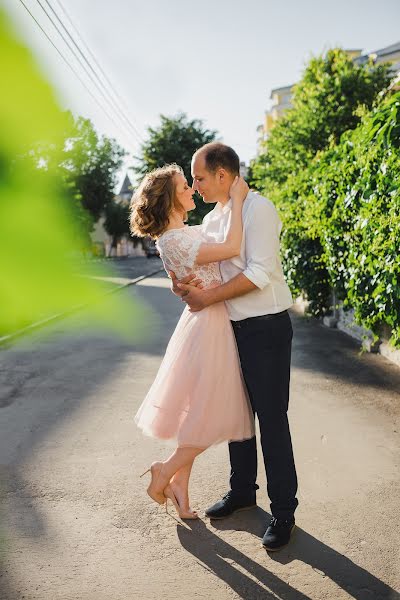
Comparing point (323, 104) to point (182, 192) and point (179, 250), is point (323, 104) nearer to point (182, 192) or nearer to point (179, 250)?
point (182, 192)

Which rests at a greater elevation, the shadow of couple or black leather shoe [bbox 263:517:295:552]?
black leather shoe [bbox 263:517:295:552]

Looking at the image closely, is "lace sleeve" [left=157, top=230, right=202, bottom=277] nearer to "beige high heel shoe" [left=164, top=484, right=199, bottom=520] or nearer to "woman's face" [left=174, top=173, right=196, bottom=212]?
"woman's face" [left=174, top=173, right=196, bottom=212]

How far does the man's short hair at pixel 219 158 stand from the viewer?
3271mm

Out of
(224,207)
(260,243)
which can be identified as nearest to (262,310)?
(260,243)

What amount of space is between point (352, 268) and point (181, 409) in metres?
5.00

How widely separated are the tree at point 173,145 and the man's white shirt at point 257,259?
4061cm

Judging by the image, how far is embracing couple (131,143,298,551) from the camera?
3279 millimetres

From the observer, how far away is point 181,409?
3.58m

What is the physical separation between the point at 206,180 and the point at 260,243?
1.53ft

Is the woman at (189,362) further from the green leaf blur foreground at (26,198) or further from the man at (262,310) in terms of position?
the green leaf blur foreground at (26,198)

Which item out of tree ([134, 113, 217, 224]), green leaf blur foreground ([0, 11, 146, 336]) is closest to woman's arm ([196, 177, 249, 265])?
green leaf blur foreground ([0, 11, 146, 336])

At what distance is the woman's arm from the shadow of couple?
1552mm

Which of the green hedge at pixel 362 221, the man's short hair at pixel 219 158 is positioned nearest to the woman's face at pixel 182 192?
the man's short hair at pixel 219 158

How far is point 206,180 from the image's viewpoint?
332 centimetres
